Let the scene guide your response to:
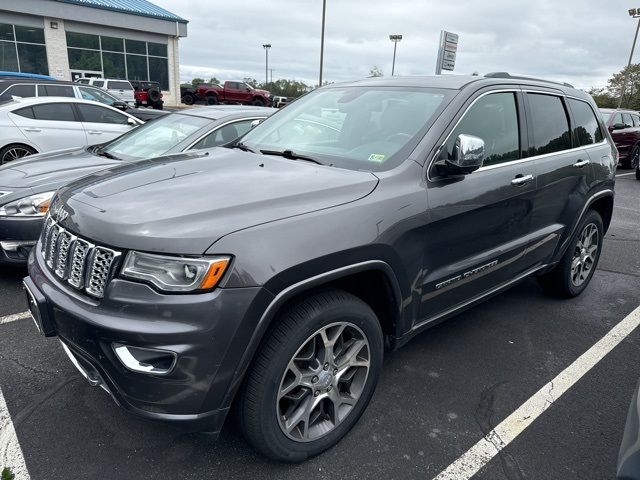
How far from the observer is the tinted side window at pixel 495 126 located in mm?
2941

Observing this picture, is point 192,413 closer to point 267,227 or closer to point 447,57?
point 267,227

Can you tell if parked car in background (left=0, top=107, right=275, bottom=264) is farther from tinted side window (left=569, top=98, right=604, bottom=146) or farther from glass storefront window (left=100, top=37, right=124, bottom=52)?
glass storefront window (left=100, top=37, right=124, bottom=52)

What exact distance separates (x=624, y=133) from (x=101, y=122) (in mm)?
13543

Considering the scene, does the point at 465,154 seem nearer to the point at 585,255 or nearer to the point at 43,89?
the point at 585,255

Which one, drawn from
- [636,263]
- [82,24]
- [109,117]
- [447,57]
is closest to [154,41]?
[82,24]

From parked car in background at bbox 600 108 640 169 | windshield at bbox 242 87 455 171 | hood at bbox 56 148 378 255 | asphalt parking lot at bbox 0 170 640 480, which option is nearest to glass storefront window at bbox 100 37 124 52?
parked car in background at bbox 600 108 640 169

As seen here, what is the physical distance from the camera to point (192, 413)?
1933mm

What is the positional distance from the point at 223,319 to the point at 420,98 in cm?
192

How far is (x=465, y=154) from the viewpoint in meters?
2.53

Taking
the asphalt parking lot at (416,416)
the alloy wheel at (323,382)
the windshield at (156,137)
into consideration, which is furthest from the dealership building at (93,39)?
the alloy wheel at (323,382)

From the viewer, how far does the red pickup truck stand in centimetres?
3512

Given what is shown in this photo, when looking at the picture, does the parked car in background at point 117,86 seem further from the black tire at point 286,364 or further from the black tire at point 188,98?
the black tire at point 286,364

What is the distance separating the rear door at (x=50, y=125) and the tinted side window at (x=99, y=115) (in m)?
0.15

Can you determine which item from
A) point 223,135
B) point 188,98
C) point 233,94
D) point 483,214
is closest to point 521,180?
point 483,214
